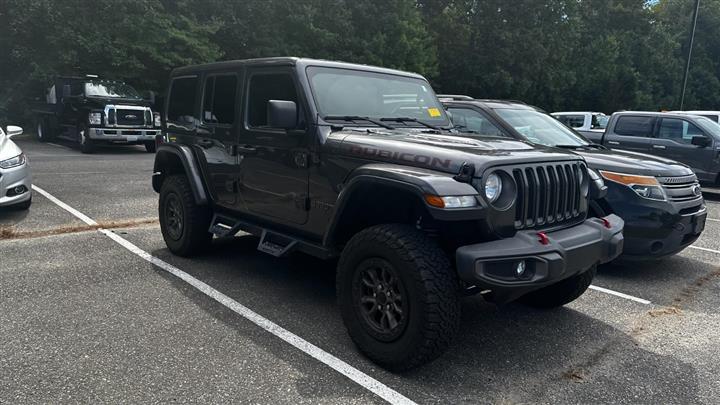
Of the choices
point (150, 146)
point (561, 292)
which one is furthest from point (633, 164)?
point (150, 146)

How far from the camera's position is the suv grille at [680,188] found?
538cm

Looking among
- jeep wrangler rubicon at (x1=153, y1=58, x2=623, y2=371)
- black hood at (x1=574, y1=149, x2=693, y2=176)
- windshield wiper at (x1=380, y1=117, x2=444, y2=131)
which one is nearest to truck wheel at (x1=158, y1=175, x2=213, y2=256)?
jeep wrangler rubicon at (x1=153, y1=58, x2=623, y2=371)

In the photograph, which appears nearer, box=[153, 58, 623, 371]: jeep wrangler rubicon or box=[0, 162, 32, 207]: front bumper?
box=[153, 58, 623, 371]: jeep wrangler rubicon

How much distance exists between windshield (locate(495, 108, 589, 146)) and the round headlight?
313 cm

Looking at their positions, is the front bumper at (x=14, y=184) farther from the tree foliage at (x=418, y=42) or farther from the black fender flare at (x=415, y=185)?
the tree foliage at (x=418, y=42)

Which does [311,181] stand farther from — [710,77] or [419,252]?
[710,77]

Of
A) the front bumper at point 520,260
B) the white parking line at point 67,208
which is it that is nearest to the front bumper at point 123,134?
the white parking line at point 67,208

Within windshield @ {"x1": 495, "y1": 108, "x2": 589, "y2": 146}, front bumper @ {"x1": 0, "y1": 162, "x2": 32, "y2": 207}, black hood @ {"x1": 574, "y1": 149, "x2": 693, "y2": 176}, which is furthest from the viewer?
front bumper @ {"x1": 0, "y1": 162, "x2": 32, "y2": 207}

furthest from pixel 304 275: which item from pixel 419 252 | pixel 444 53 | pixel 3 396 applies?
pixel 444 53

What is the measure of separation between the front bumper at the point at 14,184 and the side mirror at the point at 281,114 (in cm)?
465

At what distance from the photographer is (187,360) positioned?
3303 mm

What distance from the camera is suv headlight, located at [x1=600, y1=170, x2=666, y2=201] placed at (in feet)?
17.5

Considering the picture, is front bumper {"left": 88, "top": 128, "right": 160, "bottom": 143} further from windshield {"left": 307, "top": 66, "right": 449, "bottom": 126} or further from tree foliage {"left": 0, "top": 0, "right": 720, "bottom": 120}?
windshield {"left": 307, "top": 66, "right": 449, "bottom": 126}

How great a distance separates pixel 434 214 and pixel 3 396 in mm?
2537
